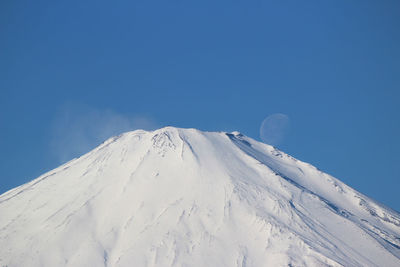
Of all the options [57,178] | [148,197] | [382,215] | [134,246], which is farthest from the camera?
[57,178]

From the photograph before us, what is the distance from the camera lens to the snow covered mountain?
5966 centimetres

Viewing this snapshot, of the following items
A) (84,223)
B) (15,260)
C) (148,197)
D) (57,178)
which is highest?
(57,178)

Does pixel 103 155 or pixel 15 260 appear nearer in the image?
pixel 15 260

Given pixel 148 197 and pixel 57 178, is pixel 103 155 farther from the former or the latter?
pixel 148 197

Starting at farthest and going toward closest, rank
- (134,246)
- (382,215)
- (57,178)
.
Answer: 1. (57,178)
2. (382,215)
3. (134,246)

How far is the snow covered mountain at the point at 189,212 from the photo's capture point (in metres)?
59.7

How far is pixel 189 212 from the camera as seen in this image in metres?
66.2

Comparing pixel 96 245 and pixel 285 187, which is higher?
pixel 285 187

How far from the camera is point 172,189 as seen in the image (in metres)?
71.6

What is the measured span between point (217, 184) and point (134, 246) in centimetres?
1620

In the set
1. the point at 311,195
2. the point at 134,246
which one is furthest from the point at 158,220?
the point at 311,195

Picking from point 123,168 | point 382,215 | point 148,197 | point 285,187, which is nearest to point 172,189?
point 148,197

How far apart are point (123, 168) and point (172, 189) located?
10.6 metres

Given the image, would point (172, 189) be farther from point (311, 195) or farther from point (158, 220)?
point (311, 195)
